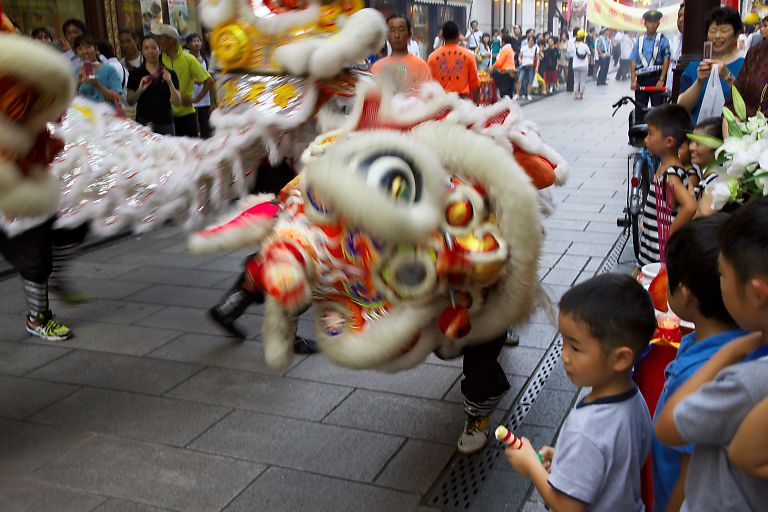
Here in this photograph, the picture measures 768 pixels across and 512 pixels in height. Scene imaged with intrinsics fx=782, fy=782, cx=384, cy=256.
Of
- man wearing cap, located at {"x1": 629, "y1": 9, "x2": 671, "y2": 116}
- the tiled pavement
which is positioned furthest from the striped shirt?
man wearing cap, located at {"x1": 629, "y1": 9, "x2": 671, "y2": 116}

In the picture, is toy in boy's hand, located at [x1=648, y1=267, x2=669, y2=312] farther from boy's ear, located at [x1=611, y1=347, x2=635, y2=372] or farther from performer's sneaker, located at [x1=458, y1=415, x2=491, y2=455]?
performer's sneaker, located at [x1=458, y1=415, x2=491, y2=455]

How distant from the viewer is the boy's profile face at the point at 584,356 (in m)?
1.74

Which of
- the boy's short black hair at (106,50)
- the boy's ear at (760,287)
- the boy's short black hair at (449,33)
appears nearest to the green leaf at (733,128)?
the boy's ear at (760,287)

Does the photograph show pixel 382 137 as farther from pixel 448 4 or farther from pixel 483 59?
pixel 448 4

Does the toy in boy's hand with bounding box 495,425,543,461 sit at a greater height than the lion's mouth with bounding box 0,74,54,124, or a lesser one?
lesser

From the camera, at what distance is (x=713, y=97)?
4930 millimetres

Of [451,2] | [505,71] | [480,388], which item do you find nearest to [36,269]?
[480,388]

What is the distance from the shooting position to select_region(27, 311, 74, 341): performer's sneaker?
4.36 metres

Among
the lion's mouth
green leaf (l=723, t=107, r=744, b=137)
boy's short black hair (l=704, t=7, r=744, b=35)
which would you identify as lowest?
boy's short black hair (l=704, t=7, r=744, b=35)

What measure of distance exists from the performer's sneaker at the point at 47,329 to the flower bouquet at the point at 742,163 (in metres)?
3.48

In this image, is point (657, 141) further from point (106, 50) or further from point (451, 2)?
point (451, 2)

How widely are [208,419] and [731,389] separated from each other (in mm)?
2473

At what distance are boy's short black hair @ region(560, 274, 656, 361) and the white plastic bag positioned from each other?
3548 mm

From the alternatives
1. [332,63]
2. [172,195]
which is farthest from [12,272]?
[332,63]
